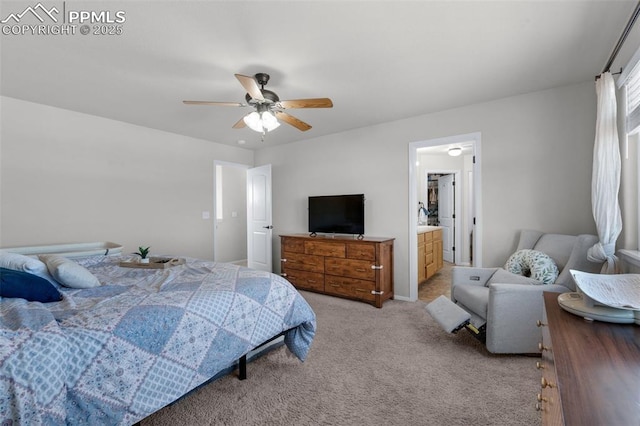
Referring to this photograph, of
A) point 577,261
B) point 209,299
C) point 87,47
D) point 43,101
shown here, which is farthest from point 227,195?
point 577,261

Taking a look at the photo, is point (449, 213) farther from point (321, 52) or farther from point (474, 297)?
point (321, 52)

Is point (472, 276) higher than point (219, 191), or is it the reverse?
point (219, 191)

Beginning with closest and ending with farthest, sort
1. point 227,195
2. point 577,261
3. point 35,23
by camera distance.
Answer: point 35,23
point 577,261
point 227,195

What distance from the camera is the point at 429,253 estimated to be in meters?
4.52

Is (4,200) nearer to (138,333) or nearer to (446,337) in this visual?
(138,333)

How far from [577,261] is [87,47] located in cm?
424

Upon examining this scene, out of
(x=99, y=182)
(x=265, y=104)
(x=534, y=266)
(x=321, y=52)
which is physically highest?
(x=321, y=52)

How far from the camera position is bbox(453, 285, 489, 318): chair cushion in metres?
2.39

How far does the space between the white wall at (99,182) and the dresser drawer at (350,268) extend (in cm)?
225

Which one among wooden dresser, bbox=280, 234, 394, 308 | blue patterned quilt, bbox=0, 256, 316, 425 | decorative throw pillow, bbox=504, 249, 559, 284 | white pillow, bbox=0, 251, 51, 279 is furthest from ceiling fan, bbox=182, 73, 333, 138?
decorative throw pillow, bbox=504, 249, 559, 284

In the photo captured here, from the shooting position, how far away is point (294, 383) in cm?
197

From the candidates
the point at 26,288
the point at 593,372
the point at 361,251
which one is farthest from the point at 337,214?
the point at 593,372

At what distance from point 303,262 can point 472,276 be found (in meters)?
2.26

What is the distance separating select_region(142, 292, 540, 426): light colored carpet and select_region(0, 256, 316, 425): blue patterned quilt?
12.5 inches
